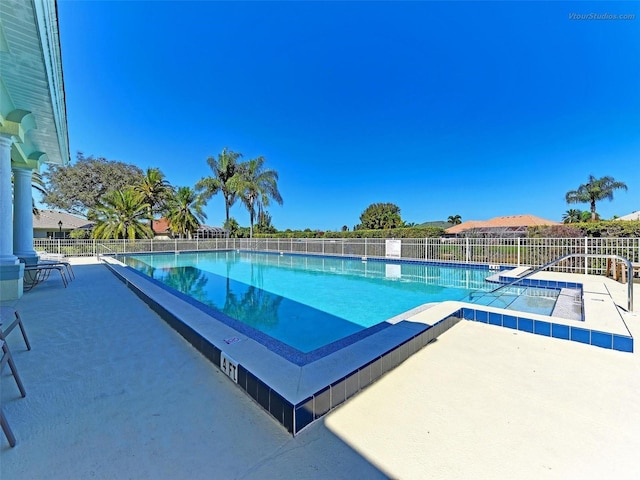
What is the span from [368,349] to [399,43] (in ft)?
46.9

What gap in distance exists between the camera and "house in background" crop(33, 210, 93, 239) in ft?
80.5

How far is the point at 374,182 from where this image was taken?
90.5 feet

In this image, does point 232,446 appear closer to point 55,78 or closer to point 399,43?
point 55,78

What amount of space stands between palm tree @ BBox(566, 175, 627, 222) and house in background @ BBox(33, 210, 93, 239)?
4710 cm

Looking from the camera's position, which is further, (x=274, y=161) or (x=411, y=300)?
(x=274, y=161)

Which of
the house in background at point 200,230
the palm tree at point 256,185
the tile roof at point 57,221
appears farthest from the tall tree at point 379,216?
the tile roof at point 57,221

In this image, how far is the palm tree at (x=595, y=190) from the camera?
999 inches

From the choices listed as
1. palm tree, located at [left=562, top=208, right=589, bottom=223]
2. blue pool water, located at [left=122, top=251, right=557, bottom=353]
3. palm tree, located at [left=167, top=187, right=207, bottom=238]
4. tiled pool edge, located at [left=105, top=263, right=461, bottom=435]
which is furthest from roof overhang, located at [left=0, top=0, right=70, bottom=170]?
palm tree, located at [left=562, top=208, right=589, bottom=223]

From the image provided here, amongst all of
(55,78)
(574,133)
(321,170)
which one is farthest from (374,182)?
(55,78)

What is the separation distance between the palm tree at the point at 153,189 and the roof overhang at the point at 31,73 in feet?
55.7

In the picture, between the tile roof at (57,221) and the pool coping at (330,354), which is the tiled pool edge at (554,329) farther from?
the tile roof at (57,221)

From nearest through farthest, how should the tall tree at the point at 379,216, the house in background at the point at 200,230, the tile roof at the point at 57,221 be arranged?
1. the tile roof at the point at 57,221
2. the house in background at the point at 200,230
3. the tall tree at the point at 379,216

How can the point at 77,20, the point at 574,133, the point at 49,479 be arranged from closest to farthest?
the point at 49,479
the point at 77,20
the point at 574,133

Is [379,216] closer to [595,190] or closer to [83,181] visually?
[595,190]
